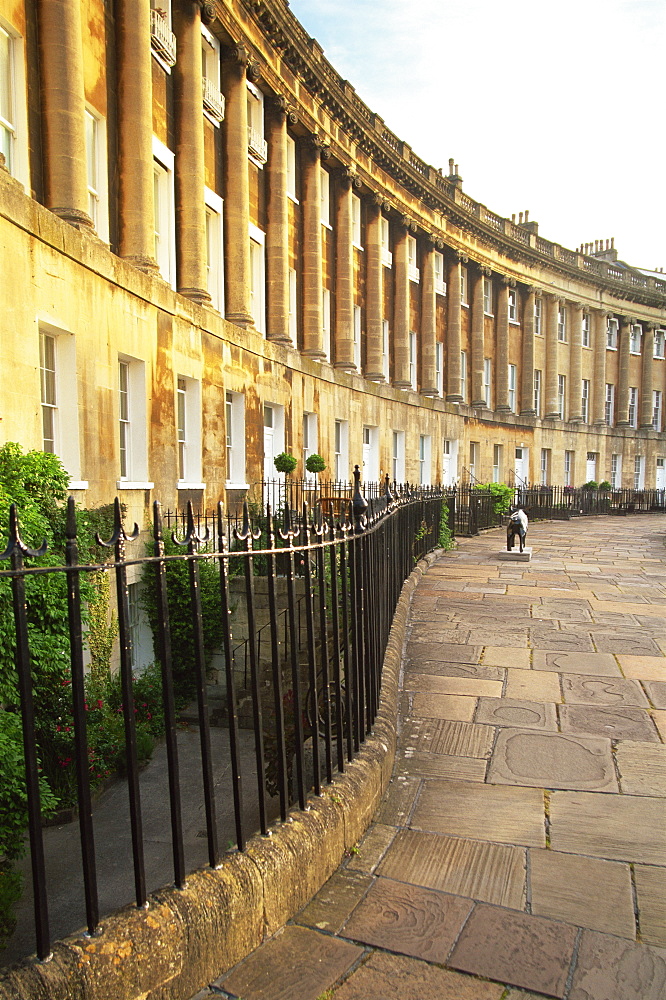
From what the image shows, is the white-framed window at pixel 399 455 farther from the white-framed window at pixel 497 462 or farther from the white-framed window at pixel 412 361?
the white-framed window at pixel 497 462

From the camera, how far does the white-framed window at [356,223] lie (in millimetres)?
26047

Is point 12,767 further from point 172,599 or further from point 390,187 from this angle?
point 390,187

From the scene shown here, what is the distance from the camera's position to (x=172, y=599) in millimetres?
12664

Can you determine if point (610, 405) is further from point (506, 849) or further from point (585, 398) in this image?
point (506, 849)

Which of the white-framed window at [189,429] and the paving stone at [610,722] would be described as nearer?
the paving stone at [610,722]

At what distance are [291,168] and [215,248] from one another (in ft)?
21.1

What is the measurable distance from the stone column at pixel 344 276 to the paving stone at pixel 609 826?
69.7ft

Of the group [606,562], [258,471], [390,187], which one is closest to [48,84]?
[258,471]

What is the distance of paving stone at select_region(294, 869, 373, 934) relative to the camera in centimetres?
291

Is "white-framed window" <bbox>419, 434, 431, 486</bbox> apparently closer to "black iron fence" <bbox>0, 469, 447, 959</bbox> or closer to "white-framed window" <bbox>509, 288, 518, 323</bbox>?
"white-framed window" <bbox>509, 288, 518, 323</bbox>

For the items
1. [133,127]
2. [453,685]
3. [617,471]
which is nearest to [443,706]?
[453,685]

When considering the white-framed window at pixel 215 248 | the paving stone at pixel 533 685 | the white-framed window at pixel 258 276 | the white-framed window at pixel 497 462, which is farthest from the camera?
the white-framed window at pixel 497 462

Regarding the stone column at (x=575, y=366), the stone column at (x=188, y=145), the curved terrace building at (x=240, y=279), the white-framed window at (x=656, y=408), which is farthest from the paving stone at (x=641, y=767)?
the white-framed window at (x=656, y=408)

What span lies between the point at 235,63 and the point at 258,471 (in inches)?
377
